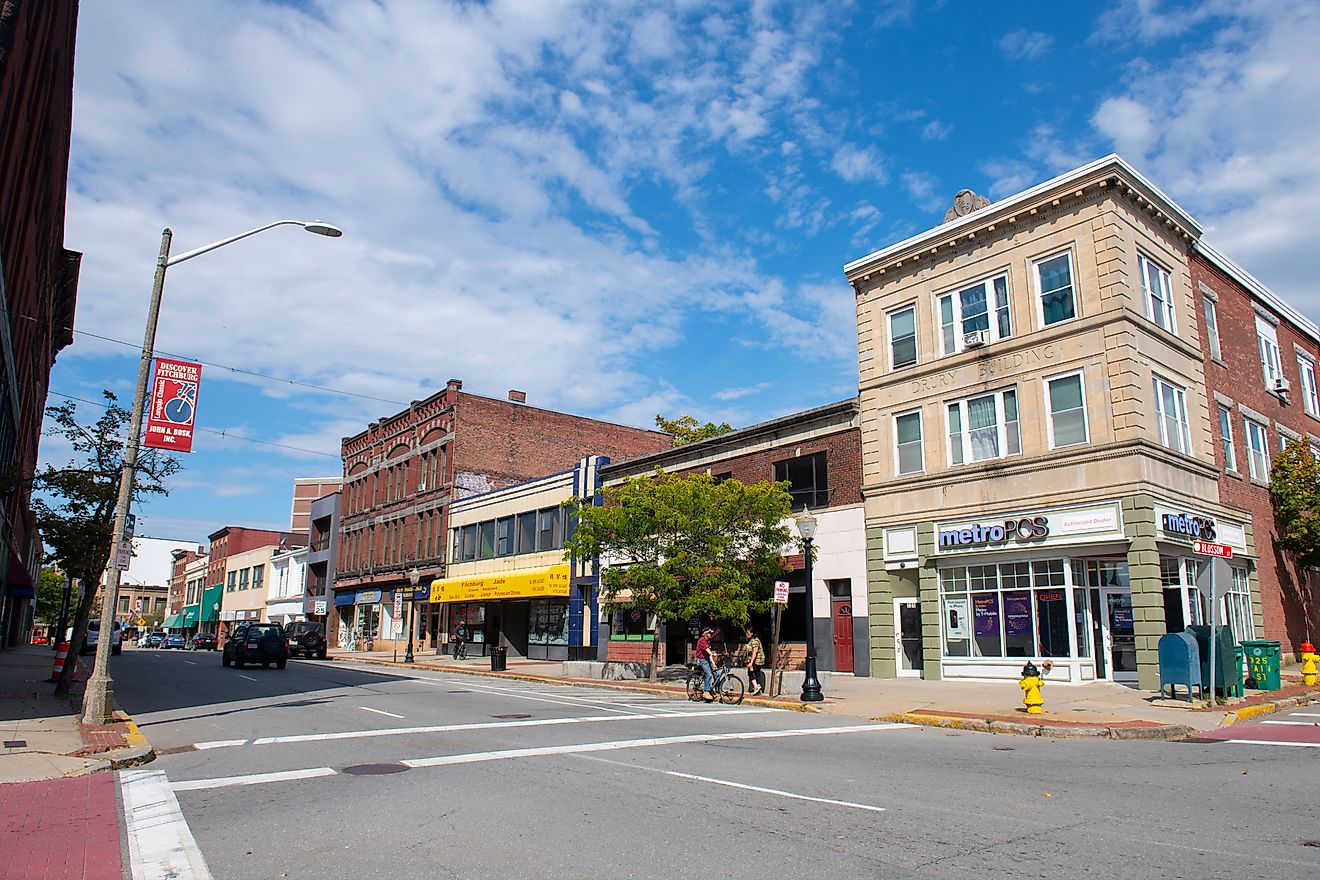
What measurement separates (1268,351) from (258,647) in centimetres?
3714

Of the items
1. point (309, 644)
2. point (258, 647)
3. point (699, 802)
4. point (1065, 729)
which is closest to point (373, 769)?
point (699, 802)

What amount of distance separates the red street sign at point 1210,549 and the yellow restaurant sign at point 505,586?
76.1ft

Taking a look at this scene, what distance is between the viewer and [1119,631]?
2234 cm

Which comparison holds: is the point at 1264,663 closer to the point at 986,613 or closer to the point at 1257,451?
the point at 986,613

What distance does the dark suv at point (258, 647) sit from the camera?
113ft

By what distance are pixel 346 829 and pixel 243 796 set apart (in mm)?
2211

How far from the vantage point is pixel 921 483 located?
25250mm

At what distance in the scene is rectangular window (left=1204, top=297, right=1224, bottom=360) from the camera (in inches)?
1029

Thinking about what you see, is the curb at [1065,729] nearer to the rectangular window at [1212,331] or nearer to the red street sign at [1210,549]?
the red street sign at [1210,549]

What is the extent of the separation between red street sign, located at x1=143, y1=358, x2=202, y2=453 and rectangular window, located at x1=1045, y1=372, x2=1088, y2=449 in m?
19.1

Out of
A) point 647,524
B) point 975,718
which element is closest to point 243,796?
point 975,718

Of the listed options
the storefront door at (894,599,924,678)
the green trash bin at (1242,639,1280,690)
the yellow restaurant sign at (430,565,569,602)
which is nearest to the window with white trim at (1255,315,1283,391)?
the green trash bin at (1242,639,1280,690)

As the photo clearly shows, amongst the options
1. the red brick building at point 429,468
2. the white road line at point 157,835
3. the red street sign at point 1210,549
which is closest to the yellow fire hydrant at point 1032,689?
Answer: the red street sign at point 1210,549

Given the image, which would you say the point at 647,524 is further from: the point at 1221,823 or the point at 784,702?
the point at 1221,823
